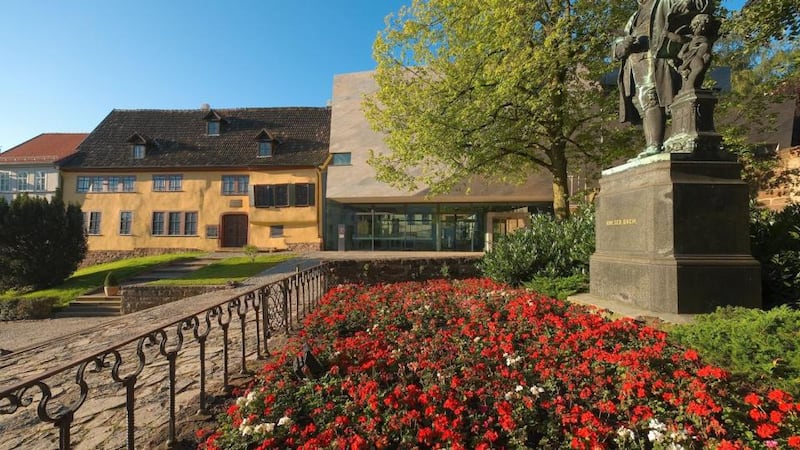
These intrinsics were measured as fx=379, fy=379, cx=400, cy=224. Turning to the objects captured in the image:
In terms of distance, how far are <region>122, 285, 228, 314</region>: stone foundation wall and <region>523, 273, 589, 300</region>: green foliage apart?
10771mm

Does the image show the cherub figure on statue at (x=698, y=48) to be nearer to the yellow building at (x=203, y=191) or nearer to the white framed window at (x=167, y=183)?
the yellow building at (x=203, y=191)

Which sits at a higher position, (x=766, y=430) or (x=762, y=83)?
(x=762, y=83)

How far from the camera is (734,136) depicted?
33.2 ft

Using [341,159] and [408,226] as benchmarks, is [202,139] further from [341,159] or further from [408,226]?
[408,226]

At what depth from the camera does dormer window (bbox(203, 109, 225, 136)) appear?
1116 inches

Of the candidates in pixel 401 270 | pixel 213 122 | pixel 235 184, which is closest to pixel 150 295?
pixel 401 270

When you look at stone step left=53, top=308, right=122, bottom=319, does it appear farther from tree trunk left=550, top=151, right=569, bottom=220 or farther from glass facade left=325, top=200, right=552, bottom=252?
tree trunk left=550, top=151, right=569, bottom=220

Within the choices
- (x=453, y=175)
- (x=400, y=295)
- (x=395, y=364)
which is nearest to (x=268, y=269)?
(x=453, y=175)

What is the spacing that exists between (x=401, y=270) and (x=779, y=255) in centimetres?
822

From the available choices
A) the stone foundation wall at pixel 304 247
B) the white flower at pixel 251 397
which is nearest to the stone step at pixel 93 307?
the stone foundation wall at pixel 304 247

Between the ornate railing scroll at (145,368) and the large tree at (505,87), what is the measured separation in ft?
22.5

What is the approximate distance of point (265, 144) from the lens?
26547 mm

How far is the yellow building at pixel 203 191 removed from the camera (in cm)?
2490

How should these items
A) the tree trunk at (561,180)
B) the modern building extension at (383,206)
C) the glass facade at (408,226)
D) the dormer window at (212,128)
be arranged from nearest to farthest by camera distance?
the tree trunk at (561,180) → the modern building extension at (383,206) → the glass facade at (408,226) → the dormer window at (212,128)
